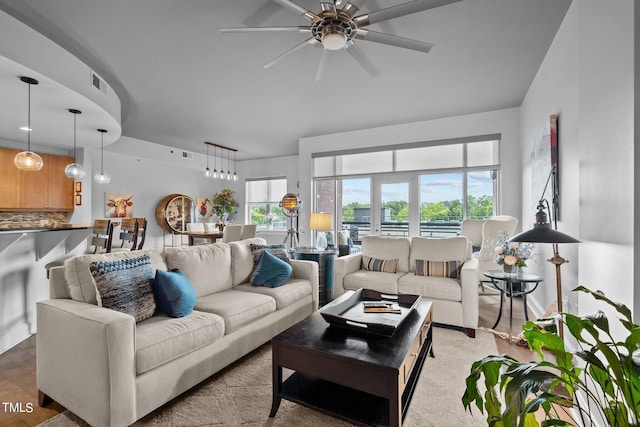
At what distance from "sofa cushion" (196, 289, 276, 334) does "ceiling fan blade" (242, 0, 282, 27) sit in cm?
232

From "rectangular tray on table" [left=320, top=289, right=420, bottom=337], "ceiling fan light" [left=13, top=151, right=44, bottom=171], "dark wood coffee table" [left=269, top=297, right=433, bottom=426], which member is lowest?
"dark wood coffee table" [left=269, top=297, right=433, bottom=426]

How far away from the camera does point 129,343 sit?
1695mm

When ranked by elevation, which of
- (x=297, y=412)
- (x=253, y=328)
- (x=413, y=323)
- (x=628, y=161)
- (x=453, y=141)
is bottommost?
(x=297, y=412)

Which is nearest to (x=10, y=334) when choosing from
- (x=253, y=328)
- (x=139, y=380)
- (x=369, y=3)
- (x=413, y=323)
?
(x=139, y=380)

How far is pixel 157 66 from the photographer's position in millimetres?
3439

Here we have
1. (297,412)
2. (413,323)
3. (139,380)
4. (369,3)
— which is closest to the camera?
(139,380)

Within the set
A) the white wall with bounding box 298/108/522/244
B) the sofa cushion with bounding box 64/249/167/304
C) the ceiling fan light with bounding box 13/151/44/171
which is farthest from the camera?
the white wall with bounding box 298/108/522/244

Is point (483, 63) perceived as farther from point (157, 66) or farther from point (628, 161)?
point (157, 66)

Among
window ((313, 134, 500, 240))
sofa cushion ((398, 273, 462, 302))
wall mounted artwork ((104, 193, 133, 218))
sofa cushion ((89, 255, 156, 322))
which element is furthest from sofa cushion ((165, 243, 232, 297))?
wall mounted artwork ((104, 193, 133, 218))

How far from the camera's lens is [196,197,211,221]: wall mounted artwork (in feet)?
27.3

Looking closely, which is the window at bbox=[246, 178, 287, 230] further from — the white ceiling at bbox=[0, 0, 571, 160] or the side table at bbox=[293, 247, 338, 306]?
Result: the side table at bbox=[293, 247, 338, 306]

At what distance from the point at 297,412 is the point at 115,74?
392 centimetres

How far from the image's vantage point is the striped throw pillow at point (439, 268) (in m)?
3.50

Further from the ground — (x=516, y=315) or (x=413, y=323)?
(x=413, y=323)
